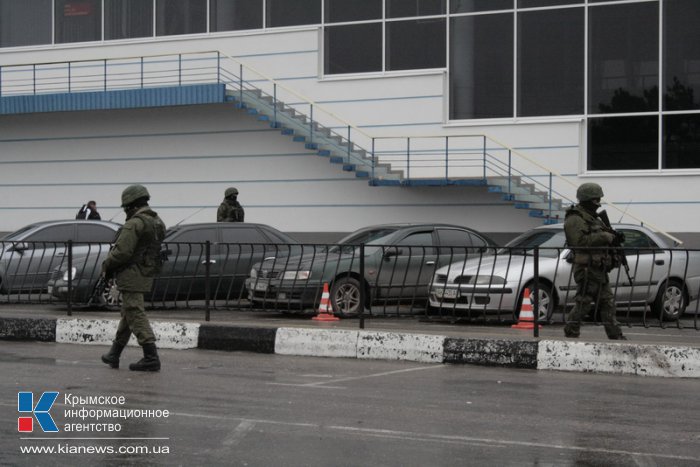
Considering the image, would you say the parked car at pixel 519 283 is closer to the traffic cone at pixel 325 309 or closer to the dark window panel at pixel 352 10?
the traffic cone at pixel 325 309

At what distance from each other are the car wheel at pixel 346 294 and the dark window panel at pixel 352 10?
10.8 metres

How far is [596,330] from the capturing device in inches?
539

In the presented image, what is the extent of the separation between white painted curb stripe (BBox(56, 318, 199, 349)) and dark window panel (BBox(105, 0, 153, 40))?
47.2 feet

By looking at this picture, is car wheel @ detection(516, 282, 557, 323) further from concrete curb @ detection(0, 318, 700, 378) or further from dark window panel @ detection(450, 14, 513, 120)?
dark window panel @ detection(450, 14, 513, 120)

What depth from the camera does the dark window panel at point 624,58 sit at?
72.1ft

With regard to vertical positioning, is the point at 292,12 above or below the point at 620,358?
above

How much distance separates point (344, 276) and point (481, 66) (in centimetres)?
986

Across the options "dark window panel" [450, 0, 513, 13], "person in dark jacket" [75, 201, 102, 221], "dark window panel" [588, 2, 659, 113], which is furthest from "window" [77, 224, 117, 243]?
"dark window panel" [588, 2, 659, 113]

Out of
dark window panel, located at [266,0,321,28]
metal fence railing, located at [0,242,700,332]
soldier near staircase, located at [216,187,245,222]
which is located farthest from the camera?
dark window panel, located at [266,0,321,28]

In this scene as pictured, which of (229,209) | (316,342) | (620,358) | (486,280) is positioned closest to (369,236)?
(486,280)

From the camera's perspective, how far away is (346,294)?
15.1 m

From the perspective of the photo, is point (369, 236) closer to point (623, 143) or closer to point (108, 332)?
point (108, 332)

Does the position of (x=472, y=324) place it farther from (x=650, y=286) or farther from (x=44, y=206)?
(x=44, y=206)

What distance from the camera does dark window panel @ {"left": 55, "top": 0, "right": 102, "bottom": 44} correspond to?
2725 centimetres
